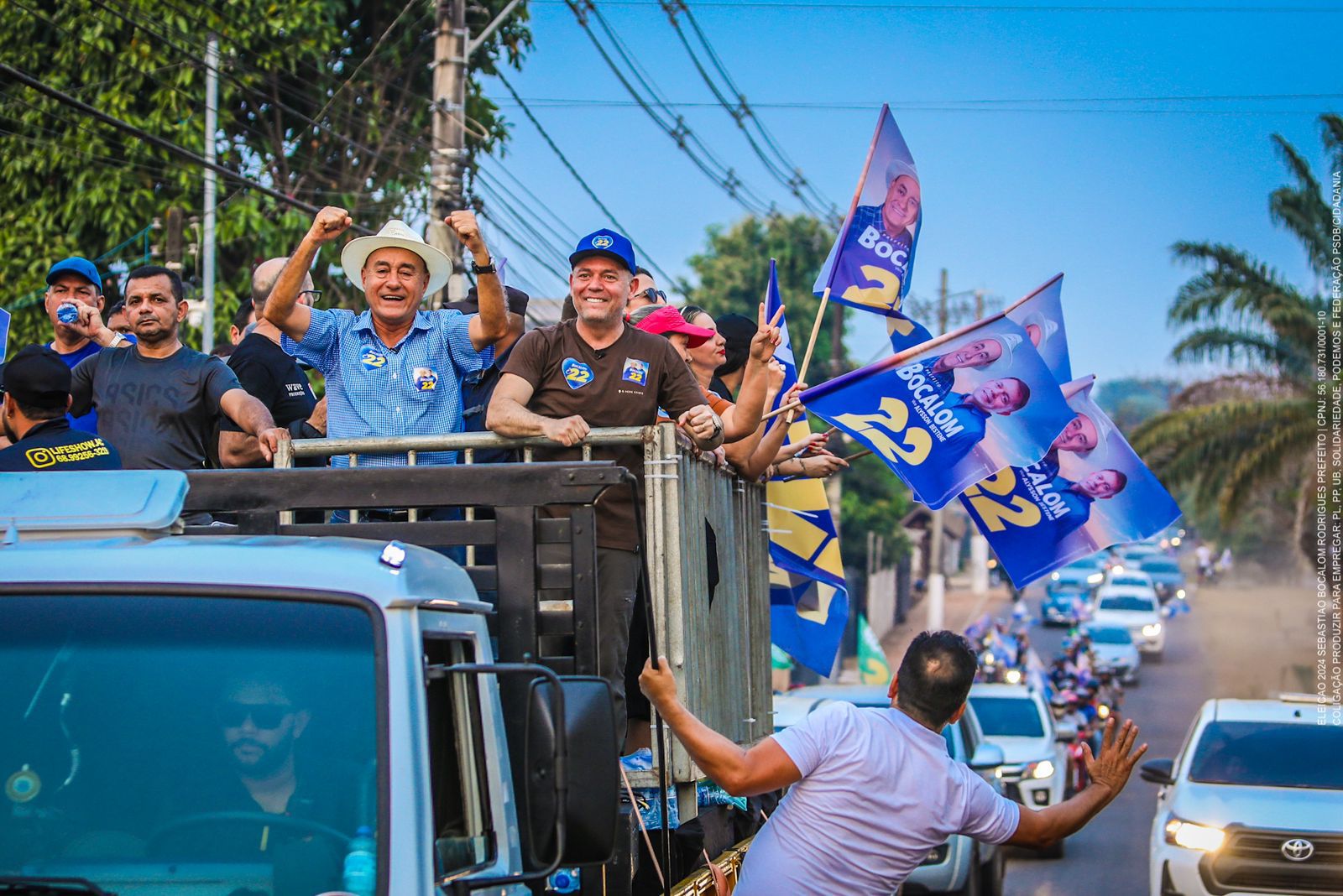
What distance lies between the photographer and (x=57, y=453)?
467 cm

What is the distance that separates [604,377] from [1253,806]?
795 centimetres

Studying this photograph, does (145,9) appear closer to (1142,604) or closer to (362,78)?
(362,78)

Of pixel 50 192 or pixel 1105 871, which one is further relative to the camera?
pixel 50 192

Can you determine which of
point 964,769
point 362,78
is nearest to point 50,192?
point 362,78

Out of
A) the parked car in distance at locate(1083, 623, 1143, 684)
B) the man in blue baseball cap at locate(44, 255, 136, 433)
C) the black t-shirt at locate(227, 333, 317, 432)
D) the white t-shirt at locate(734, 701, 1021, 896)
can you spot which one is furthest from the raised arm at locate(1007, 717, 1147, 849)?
the parked car in distance at locate(1083, 623, 1143, 684)

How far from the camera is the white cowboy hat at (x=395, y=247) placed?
5582 mm

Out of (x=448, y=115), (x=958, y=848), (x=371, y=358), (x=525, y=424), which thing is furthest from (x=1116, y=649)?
(x=525, y=424)

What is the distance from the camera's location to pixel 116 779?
303 centimetres

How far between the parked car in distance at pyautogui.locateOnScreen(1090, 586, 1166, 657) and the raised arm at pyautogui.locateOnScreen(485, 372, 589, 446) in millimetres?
42468

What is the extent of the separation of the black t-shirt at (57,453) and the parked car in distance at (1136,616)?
43.1 metres

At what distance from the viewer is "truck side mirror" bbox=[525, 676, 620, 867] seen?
318 centimetres

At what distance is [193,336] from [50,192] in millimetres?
2435

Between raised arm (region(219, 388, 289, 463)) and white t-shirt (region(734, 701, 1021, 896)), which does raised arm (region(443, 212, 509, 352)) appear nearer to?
raised arm (region(219, 388, 289, 463))

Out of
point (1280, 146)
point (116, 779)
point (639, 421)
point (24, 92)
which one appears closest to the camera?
point (116, 779)
